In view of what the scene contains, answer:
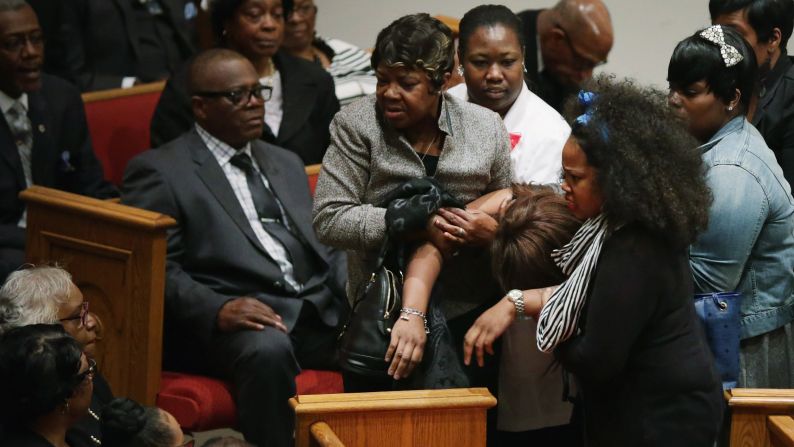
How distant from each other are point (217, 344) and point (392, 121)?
1.02 m

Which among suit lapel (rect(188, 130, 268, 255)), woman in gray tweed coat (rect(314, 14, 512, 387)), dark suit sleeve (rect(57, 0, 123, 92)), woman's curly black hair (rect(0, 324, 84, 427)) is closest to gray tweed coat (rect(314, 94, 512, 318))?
woman in gray tweed coat (rect(314, 14, 512, 387))

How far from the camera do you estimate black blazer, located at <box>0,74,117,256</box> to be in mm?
3621

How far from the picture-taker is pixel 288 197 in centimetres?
341

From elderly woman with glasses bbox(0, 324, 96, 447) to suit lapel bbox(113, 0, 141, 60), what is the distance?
2.43 metres

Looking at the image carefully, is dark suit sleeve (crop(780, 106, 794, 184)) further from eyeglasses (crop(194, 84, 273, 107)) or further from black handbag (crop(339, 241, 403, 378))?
eyeglasses (crop(194, 84, 273, 107))

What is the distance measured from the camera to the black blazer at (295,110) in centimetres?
376

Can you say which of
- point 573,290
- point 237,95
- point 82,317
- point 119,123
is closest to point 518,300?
point 573,290

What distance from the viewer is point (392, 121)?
7.75 feet

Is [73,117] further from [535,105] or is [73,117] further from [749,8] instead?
[749,8]

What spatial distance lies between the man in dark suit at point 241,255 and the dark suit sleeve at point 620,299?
125 centimetres

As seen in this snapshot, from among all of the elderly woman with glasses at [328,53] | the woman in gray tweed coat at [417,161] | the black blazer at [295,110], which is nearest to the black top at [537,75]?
the elderly woman with glasses at [328,53]

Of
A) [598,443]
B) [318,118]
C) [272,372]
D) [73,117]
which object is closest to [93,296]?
[272,372]

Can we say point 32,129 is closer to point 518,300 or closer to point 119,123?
point 119,123

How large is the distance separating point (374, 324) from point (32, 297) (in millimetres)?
844
